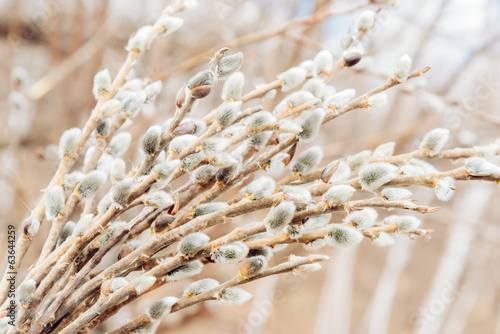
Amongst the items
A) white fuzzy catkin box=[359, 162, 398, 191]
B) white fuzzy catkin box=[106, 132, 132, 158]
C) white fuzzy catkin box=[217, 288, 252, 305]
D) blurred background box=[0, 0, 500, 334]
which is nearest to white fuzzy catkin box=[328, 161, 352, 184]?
white fuzzy catkin box=[359, 162, 398, 191]

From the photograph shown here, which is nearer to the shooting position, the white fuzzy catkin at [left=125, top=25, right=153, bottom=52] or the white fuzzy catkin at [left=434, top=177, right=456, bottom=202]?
the white fuzzy catkin at [left=434, top=177, right=456, bottom=202]

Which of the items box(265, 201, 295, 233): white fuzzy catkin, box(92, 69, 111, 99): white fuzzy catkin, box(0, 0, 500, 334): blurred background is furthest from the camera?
box(0, 0, 500, 334): blurred background

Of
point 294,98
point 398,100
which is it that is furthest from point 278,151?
point 398,100

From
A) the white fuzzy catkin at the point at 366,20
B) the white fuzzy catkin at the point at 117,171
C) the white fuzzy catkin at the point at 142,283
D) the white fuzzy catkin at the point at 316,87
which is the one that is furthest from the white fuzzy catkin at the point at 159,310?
the white fuzzy catkin at the point at 366,20

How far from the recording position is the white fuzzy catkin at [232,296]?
0.35m

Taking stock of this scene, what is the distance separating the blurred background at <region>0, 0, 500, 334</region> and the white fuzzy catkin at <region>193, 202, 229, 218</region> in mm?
535

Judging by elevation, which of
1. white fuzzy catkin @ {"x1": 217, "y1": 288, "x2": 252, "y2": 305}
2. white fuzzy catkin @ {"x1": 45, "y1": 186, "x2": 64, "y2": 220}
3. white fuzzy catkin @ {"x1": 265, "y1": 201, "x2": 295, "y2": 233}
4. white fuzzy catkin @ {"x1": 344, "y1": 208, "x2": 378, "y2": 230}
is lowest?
white fuzzy catkin @ {"x1": 217, "y1": 288, "x2": 252, "y2": 305}

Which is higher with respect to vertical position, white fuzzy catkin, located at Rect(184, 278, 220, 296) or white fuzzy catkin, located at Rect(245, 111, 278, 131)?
white fuzzy catkin, located at Rect(245, 111, 278, 131)

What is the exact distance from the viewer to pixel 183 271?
1.19 ft

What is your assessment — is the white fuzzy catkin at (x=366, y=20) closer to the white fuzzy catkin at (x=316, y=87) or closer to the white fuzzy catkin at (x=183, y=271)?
the white fuzzy catkin at (x=316, y=87)

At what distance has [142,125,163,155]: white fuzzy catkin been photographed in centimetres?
34

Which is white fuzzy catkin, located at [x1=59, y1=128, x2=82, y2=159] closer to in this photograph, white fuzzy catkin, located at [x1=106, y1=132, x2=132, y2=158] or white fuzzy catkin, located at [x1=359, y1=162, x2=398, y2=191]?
white fuzzy catkin, located at [x1=106, y1=132, x2=132, y2=158]

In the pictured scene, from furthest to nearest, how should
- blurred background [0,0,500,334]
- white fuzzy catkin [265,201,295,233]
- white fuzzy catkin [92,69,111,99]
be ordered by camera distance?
1. blurred background [0,0,500,334]
2. white fuzzy catkin [92,69,111,99]
3. white fuzzy catkin [265,201,295,233]

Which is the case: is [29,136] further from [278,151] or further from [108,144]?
[278,151]
